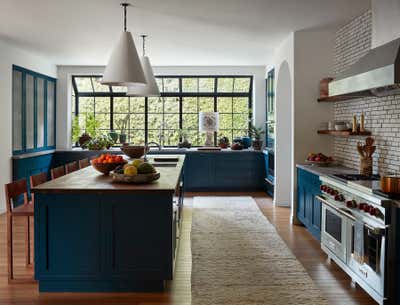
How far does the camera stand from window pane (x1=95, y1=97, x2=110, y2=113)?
10.4 meters

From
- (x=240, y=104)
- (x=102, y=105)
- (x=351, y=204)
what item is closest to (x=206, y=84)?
(x=240, y=104)

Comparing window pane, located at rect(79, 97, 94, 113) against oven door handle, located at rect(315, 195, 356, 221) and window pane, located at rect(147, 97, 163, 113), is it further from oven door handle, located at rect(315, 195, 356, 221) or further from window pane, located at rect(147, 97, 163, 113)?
oven door handle, located at rect(315, 195, 356, 221)

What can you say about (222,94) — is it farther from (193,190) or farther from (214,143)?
(193,190)

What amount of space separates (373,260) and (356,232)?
365mm

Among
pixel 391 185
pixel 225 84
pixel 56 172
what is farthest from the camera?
pixel 225 84

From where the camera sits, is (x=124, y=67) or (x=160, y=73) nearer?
(x=124, y=67)

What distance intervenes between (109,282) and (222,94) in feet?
23.4

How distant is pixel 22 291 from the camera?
3830mm

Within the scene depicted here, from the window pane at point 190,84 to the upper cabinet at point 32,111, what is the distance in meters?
2.78

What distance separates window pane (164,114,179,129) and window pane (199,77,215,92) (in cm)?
84

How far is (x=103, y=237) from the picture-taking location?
12.3 ft

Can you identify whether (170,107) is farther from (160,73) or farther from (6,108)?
(6,108)

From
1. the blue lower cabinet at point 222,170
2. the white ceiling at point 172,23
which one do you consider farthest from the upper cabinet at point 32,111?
the blue lower cabinet at point 222,170

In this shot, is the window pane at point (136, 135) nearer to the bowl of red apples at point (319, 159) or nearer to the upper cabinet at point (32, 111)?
the upper cabinet at point (32, 111)
